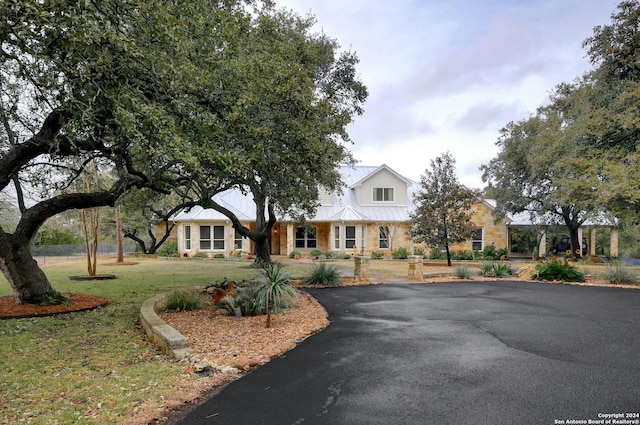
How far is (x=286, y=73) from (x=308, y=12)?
10355 mm

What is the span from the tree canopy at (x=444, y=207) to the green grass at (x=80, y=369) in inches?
648

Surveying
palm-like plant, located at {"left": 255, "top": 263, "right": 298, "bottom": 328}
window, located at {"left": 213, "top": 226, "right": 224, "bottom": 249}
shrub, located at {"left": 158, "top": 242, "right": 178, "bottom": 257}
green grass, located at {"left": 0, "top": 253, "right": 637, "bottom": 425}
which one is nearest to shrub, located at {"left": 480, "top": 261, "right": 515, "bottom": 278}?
palm-like plant, located at {"left": 255, "top": 263, "right": 298, "bottom": 328}

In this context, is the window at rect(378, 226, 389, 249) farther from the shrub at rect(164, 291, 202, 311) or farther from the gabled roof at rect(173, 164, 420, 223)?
the shrub at rect(164, 291, 202, 311)

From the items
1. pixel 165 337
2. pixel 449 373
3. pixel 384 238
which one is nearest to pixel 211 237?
pixel 384 238

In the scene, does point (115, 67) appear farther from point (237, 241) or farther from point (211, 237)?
point (237, 241)

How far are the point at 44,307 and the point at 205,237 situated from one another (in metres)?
20.7

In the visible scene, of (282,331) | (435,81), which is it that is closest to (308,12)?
(435,81)

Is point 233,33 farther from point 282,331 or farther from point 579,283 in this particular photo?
point 579,283

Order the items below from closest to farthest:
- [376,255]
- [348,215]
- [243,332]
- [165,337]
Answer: [165,337], [243,332], [376,255], [348,215]

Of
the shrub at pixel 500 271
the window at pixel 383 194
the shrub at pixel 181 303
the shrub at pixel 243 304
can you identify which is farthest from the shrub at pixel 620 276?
the window at pixel 383 194

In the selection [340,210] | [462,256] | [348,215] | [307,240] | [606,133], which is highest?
[606,133]

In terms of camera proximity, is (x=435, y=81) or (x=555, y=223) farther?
(x=555, y=223)

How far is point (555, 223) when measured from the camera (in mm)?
28438

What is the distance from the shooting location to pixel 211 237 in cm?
3008
